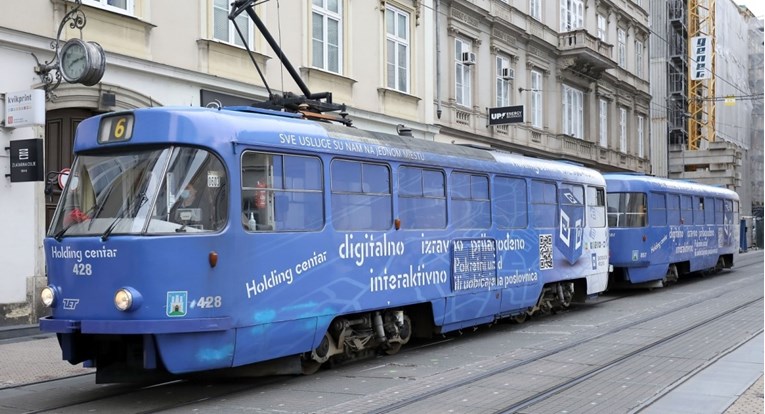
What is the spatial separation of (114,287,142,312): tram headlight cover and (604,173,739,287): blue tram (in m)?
14.3

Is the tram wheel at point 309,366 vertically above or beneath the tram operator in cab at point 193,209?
beneath

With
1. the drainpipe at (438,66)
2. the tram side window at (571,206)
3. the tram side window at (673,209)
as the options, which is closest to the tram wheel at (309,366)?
the tram side window at (571,206)

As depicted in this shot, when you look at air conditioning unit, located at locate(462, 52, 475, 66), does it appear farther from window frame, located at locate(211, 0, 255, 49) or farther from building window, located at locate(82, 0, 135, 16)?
building window, located at locate(82, 0, 135, 16)

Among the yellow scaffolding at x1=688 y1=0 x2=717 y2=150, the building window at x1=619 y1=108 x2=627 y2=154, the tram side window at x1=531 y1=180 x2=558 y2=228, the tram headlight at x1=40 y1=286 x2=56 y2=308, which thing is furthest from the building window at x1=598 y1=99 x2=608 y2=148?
the tram headlight at x1=40 y1=286 x2=56 y2=308

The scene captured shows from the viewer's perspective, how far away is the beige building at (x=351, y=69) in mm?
13422

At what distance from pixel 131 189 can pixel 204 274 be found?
1.04 meters

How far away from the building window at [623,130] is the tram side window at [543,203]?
26.4 m

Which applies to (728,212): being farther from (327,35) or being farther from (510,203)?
(510,203)

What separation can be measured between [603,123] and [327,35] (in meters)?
21.0

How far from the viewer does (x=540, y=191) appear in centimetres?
1439

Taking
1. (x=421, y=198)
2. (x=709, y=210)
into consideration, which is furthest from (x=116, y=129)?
(x=709, y=210)

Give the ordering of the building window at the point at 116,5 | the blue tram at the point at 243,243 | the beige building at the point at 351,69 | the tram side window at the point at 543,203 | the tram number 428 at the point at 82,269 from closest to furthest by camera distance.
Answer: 1. the blue tram at the point at 243,243
2. the tram number 428 at the point at 82,269
3. the beige building at the point at 351,69
4. the tram side window at the point at 543,203
5. the building window at the point at 116,5

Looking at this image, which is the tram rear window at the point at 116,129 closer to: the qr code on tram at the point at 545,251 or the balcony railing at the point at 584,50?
the qr code on tram at the point at 545,251

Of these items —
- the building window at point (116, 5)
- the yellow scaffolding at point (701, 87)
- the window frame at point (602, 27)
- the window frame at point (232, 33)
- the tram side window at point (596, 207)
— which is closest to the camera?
the building window at point (116, 5)
